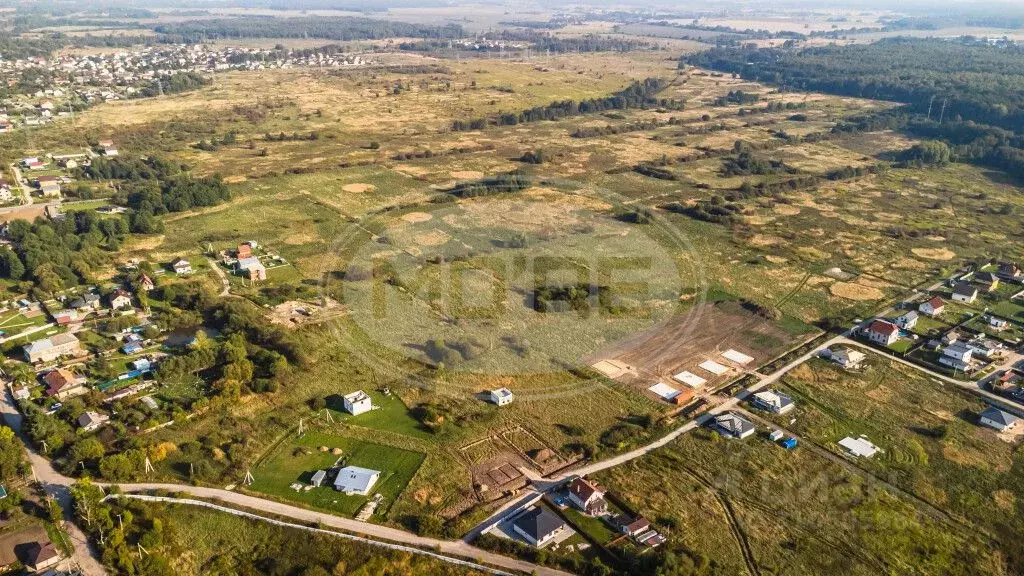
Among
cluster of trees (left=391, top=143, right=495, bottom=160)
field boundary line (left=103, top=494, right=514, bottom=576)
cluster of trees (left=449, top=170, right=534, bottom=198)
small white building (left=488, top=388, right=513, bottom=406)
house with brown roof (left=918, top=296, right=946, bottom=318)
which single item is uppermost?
cluster of trees (left=391, top=143, right=495, bottom=160)

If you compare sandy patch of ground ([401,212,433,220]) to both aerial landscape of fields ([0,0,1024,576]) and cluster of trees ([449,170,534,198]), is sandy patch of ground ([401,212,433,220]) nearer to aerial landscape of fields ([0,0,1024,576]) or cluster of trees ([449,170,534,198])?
aerial landscape of fields ([0,0,1024,576])

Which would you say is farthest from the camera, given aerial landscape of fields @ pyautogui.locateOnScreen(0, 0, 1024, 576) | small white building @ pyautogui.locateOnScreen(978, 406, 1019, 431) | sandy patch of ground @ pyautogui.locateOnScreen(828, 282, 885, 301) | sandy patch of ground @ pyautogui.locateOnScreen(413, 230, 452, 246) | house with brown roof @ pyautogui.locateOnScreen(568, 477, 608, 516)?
sandy patch of ground @ pyautogui.locateOnScreen(413, 230, 452, 246)

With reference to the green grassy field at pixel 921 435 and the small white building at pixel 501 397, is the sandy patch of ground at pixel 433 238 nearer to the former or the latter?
the small white building at pixel 501 397

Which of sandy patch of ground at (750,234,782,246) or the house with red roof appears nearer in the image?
the house with red roof

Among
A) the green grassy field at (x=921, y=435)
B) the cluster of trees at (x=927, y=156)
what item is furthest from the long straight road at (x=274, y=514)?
the cluster of trees at (x=927, y=156)

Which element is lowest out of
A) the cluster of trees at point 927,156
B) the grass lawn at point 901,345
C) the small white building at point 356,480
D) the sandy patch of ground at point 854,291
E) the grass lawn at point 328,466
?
the grass lawn at point 328,466

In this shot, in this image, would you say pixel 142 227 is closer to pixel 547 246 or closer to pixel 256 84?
pixel 547 246

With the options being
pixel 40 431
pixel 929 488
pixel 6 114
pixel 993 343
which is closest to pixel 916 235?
pixel 993 343

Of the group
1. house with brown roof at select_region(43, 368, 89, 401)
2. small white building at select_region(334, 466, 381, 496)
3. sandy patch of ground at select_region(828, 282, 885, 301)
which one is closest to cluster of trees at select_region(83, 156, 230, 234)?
house with brown roof at select_region(43, 368, 89, 401)
